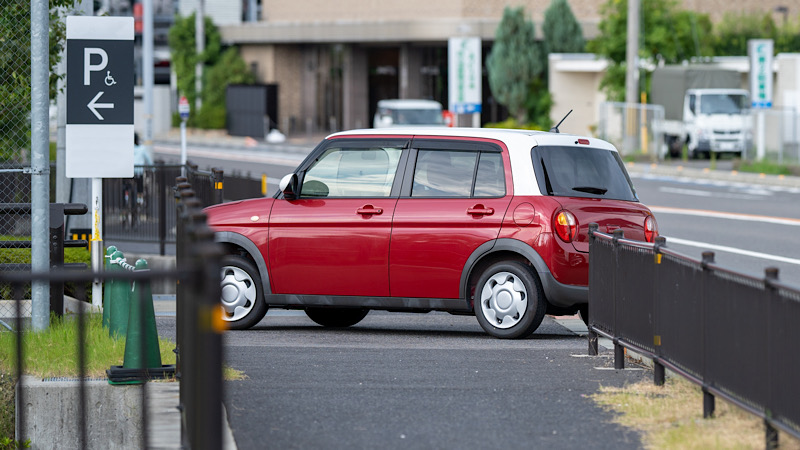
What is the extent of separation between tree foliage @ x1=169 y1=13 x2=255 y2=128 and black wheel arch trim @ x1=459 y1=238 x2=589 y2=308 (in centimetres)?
5331

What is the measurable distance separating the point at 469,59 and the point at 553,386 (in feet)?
114

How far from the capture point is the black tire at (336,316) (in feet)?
39.0

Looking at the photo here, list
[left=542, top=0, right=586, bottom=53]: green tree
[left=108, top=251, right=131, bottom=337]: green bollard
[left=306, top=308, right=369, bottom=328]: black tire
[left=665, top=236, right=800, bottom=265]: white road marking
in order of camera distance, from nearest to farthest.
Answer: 1. [left=108, top=251, right=131, bottom=337]: green bollard
2. [left=306, top=308, right=369, bottom=328]: black tire
3. [left=665, top=236, right=800, bottom=265]: white road marking
4. [left=542, top=0, right=586, bottom=53]: green tree

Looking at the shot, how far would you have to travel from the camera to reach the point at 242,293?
36.5 feet

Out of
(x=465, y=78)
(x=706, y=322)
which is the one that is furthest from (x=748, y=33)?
(x=706, y=322)

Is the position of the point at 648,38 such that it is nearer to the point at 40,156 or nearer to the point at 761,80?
the point at 761,80

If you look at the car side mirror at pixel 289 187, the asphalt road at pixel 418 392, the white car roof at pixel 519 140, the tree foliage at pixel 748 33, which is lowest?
the asphalt road at pixel 418 392

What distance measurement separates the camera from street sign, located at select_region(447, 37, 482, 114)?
137 feet

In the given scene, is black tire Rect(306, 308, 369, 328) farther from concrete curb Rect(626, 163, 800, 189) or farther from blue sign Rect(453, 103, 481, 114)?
blue sign Rect(453, 103, 481, 114)

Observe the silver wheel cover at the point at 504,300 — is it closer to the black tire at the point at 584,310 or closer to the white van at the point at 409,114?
the black tire at the point at 584,310

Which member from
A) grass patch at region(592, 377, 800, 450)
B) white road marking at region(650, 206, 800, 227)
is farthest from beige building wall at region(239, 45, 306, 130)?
grass patch at region(592, 377, 800, 450)

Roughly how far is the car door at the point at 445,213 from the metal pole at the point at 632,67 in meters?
29.9

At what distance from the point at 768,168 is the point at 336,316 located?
24.0 metres

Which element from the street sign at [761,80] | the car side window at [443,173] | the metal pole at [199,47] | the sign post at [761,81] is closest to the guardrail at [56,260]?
the car side window at [443,173]
